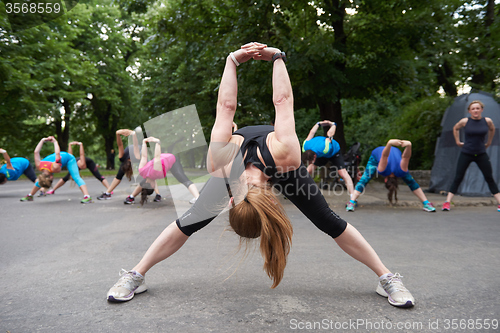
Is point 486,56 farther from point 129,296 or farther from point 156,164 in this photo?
point 129,296

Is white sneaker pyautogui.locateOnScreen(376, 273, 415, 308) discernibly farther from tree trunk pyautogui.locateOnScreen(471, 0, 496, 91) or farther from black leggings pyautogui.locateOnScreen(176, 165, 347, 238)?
tree trunk pyautogui.locateOnScreen(471, 0, 496, 91)

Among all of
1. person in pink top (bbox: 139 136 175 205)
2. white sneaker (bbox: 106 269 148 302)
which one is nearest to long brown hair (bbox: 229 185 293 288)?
white sneaker (bbox: 106 269 148 302)

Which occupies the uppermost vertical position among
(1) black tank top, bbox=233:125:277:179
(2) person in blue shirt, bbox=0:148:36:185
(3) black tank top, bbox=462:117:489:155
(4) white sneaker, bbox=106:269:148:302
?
(3) black tank top, bbox=462:117:489:155

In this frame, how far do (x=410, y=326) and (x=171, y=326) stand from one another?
1.57 metres

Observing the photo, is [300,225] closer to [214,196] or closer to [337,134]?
[214,196]

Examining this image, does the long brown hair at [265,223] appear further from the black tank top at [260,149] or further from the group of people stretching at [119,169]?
the group of people stretching at [119,169]

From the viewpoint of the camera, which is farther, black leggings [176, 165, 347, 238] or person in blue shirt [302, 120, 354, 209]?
person in blue shirt [302, 120, 354, 209]

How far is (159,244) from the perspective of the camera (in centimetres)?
289

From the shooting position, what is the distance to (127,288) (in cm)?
279

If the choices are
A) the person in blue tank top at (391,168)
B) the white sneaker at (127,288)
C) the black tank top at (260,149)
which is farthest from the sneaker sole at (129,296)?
the person in blue tank top at (391,168)

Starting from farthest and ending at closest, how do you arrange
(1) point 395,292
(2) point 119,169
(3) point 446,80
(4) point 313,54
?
(3) point 446,80 → (2) point 119,169 → (4) point 313,54 → (1) point 395,292

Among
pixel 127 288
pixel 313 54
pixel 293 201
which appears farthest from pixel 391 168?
pixel 127 288

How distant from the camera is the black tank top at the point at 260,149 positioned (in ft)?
8.34

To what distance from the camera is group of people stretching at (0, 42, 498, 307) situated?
2.40 meters
